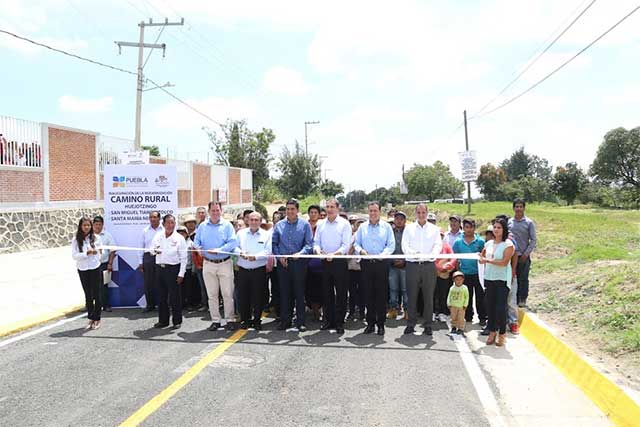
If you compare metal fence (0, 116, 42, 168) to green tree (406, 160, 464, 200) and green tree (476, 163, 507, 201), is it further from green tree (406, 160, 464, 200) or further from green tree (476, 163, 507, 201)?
green tree (476, 163, 507, 201)

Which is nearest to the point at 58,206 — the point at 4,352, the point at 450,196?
the point at 4,352

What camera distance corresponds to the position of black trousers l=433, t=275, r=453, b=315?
26.3 feet

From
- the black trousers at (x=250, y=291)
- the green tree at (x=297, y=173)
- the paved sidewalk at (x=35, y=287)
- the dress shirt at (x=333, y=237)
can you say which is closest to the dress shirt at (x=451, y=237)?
the dress shirt at (x=333, y=237)

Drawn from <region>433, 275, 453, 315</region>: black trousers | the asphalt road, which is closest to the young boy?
the asphalt road

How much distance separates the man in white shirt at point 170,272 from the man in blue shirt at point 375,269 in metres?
2.64

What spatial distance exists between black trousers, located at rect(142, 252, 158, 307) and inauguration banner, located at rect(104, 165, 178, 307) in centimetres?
28

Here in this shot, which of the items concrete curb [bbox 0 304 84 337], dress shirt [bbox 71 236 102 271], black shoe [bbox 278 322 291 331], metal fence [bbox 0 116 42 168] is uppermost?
metal fence [bbox 0 116 42 168]

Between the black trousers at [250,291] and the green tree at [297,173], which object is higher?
the green tree at [297,173]

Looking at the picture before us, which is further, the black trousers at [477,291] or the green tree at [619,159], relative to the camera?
the green tree at [619,159]

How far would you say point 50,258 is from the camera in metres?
14.6

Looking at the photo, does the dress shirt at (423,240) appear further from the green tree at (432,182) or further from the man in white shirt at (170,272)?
the green tree at (432,182)

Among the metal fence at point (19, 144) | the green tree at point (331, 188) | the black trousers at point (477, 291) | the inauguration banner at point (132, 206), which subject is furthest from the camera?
the green tree at point (331, 188)

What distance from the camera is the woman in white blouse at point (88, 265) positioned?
287 inches

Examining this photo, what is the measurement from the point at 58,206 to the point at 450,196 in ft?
271
